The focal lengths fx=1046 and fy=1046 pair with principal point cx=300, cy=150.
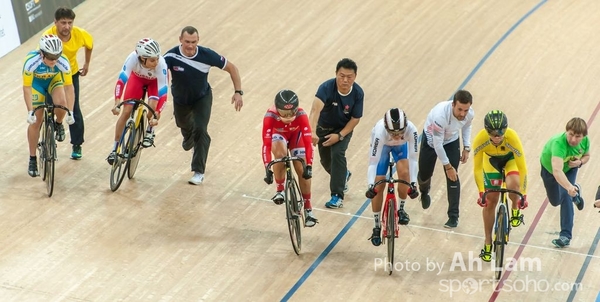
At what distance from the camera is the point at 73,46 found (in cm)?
943

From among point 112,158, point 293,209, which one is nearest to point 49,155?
point 112,158

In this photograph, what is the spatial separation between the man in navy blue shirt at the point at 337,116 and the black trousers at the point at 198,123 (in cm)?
105

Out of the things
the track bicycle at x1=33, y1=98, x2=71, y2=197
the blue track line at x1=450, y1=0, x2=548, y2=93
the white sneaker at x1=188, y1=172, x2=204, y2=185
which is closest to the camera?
the track bicycle at x1=33, y1=98, x2=71, y2=197

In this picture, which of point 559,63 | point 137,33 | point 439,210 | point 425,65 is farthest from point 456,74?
point 137,33

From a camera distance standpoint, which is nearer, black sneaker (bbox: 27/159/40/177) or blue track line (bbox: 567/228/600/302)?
blue track line (bbox: 567/228/600/302)

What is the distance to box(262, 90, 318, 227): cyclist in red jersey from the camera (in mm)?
7941

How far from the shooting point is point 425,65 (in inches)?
470

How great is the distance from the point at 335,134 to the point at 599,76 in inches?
169

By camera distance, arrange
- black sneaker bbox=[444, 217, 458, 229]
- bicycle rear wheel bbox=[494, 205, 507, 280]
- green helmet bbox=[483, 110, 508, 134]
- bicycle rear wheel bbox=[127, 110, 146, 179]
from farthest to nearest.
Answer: bicycle rear wheel bbox=[127, 110, 146, 179], black sneaker bbox=[444, 217, 458, 229], bicycle rear wheel bbox=[494, 205, 507, 280], green helmet bbox=[483, 110, 508, 134]

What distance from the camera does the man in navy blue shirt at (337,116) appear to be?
8500 millimetres

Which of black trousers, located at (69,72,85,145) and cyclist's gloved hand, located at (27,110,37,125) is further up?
cyclist's gloved hand, located at (27,110,37,125)

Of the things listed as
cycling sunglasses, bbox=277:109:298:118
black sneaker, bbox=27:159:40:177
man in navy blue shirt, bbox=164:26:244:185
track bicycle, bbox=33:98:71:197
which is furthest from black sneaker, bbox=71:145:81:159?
cycling sunglasses, bbox=277:109:298:118

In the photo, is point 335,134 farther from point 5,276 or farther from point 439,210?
point 5,276

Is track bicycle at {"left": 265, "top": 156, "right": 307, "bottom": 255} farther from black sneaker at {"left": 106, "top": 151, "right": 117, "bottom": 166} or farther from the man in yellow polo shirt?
the man in yellow polo shirt
